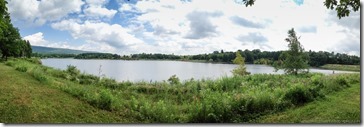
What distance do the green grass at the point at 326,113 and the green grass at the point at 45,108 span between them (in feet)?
8.42

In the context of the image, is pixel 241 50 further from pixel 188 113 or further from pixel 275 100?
pixel 188 113

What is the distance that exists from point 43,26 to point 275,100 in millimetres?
4374

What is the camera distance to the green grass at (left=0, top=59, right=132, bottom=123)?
5791 mm

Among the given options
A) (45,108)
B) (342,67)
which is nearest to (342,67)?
(342,67)

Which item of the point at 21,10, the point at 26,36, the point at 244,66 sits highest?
the point at 21,10

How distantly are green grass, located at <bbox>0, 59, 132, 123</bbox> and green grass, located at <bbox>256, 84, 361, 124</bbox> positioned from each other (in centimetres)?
257

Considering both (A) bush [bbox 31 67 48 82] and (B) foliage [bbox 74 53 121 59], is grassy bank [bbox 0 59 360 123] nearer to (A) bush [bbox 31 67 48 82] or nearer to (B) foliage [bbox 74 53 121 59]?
(A) bush [bbox 31 67 48 82]

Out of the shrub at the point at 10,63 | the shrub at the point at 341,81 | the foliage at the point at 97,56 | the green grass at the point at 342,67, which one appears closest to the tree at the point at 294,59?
the shrub at the point at 341,81

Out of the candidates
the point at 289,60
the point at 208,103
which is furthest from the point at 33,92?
the point at 289,60

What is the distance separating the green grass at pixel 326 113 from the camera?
18.7ft

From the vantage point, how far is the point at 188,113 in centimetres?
641

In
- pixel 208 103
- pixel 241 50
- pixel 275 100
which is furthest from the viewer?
pixel 241 50

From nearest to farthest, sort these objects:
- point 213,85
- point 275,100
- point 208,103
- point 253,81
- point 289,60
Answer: point 208,103 < point 275,100 < point 213,85 < point 253,81 < point 289,60

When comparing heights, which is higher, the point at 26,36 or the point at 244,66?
the point at 26,36
